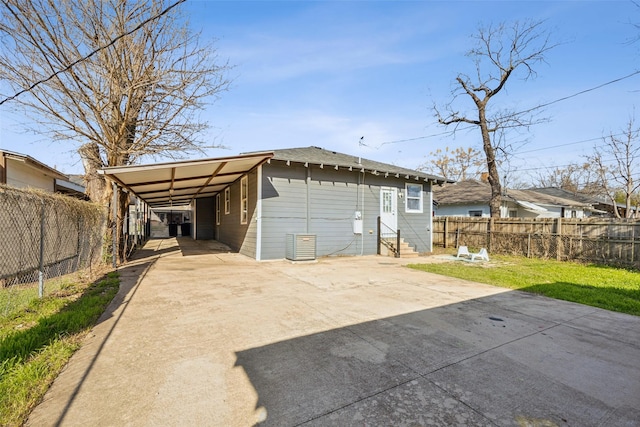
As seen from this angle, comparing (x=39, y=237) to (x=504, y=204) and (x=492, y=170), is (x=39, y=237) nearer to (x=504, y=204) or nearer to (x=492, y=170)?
(x=492, y=170)

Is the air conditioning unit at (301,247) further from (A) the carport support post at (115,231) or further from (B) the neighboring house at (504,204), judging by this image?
(B) the neighboring house at (504,204)

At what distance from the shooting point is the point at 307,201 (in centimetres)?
997

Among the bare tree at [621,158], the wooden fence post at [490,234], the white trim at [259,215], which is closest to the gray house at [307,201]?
the white trim at [259,215]

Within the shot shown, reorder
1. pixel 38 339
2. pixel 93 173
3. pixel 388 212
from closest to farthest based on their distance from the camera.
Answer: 1. pixel 38 339
2. pixel 93 173
3. pixel 388 212

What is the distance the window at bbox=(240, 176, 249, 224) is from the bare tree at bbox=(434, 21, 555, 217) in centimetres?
1155

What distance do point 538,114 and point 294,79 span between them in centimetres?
1187

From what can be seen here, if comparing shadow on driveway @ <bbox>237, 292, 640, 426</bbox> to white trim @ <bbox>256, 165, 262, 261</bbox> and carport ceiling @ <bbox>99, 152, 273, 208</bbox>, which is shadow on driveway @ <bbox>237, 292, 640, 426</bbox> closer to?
carport ceiling @ <bbox>99, 152, 273, 208</bbox>

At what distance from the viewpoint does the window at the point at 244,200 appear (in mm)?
10438

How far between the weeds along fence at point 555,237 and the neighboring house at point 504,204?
4927 millimetres

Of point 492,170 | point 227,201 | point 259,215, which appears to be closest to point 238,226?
point 227,201

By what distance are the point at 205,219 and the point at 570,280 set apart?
56.5 feet

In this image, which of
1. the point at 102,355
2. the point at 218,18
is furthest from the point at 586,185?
the point at 102,355

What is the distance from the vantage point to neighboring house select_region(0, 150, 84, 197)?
824 centimetres

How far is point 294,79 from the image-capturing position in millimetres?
11172
